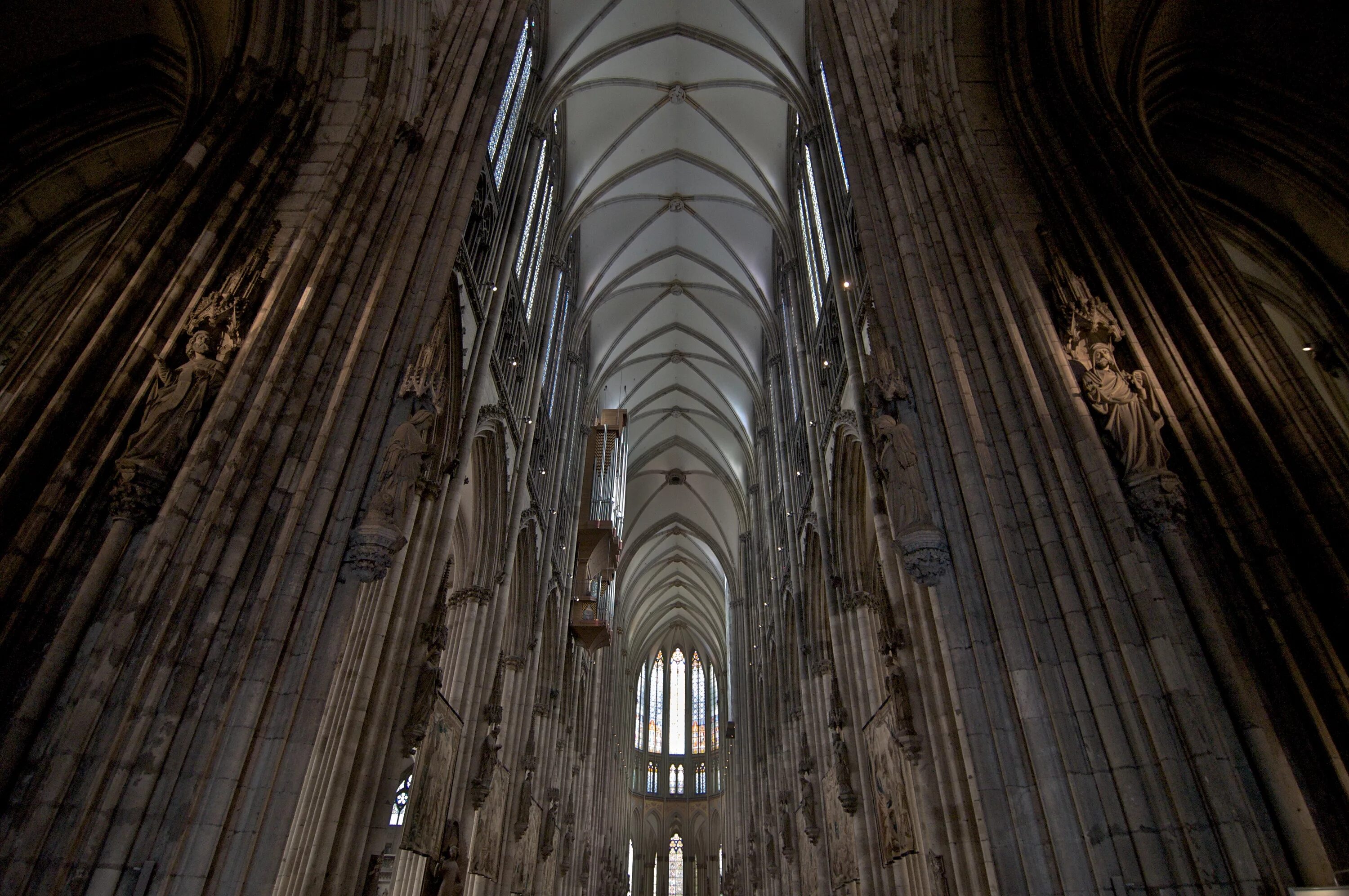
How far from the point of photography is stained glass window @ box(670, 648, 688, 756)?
43875 mm

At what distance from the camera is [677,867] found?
1612 inches

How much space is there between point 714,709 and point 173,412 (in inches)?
1614

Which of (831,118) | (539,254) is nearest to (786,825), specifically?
(539,254)

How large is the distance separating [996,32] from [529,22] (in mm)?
10176

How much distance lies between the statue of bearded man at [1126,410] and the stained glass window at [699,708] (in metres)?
40.0

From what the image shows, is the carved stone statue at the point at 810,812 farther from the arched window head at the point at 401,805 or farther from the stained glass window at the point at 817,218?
the stained glass window at the point at 817,218

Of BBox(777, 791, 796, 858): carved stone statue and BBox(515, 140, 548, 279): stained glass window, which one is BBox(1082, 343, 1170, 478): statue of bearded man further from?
BBox(777, 791, 796, 858): carved stone statue

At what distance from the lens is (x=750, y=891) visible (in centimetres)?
2666

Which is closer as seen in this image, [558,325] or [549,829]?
[549,829]

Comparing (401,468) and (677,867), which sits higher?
(677,867)

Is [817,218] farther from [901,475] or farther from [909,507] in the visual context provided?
[909,507]

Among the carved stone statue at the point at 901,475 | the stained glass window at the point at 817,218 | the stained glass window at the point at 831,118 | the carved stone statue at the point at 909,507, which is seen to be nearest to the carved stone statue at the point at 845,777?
A: the carved stone statue at the point at 909,507

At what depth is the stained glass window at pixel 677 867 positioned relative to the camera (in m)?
40.2

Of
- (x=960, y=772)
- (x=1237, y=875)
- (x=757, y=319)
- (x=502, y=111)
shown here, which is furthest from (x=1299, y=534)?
(x=757, y=319)
